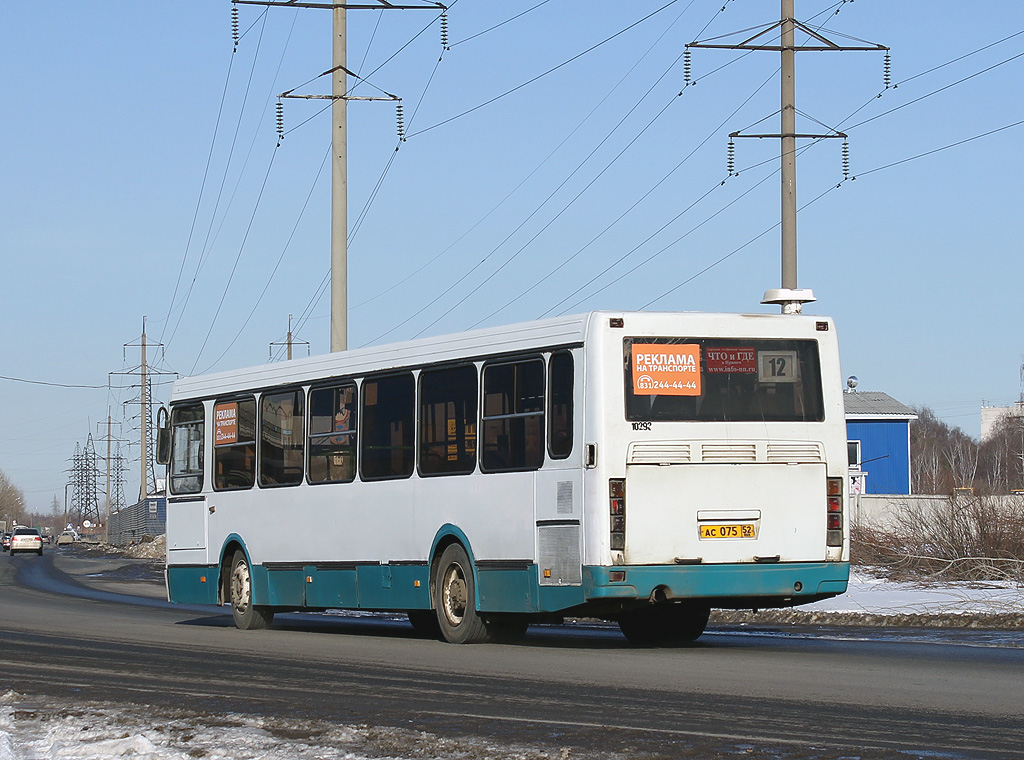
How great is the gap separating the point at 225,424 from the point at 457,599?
535 cm

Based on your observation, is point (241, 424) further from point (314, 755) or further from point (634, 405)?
point (314, 755)

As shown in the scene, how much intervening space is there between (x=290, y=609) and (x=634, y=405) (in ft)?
21.7

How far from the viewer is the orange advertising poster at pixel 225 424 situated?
1934cm

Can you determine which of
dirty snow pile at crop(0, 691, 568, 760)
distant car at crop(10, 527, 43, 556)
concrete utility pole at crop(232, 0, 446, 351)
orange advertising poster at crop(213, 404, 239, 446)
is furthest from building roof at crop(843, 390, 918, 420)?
dirty snow pile at crop(0, 691, 568, 760)

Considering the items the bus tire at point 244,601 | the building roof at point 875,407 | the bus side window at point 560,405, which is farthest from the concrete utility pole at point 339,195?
the building roof at point 875,407

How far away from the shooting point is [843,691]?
33.8 feet

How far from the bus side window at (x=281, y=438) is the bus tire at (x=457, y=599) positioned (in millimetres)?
3039

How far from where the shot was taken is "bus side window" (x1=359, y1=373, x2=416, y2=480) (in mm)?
16109

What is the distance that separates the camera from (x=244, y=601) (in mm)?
19125

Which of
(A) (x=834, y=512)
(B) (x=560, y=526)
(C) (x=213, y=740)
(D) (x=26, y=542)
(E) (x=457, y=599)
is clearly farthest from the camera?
(D) (x=26, y=542)

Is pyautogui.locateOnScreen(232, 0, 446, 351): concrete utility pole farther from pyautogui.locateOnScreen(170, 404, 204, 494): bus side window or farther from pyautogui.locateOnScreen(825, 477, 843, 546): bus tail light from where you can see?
pyautogui.locateOnScreen(825, 477, 843, 546): bus tail light

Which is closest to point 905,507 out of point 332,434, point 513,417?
point 332,434

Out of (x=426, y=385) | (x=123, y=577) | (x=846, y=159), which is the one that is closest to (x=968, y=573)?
(x=846, y=159)

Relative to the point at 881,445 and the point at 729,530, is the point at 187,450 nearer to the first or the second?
the point at 729,530
